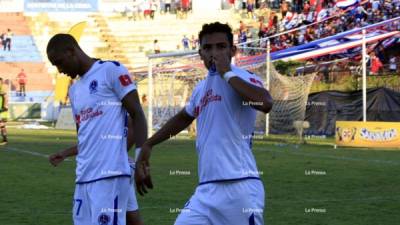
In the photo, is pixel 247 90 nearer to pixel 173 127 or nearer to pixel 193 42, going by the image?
pixel 173 127

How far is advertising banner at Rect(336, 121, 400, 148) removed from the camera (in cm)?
2520

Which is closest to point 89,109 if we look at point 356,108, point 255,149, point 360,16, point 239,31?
point 255,149

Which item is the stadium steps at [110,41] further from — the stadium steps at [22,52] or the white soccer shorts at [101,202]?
the white soccer shorts at [101,202]

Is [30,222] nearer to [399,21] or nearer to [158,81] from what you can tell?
[158,81]

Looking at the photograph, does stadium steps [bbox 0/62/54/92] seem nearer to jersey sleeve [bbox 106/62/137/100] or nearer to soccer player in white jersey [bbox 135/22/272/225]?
jersey sleeve [bbox 106/62/137/100]

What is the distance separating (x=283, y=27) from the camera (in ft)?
153

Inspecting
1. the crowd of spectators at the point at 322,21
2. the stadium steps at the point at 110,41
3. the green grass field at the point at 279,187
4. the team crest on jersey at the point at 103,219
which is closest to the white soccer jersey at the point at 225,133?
the team crest on jersey at the point at 103,219

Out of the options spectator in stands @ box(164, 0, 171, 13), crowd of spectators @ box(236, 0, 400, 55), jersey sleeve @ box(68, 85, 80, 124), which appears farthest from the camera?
spectator in stands @ box(164, 0, 171, 13)

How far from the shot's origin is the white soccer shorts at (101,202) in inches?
249

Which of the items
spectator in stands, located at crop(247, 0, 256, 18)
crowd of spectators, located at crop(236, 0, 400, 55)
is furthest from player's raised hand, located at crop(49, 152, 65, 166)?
spectator in stands, located at crop(247, 0, 256, 18)

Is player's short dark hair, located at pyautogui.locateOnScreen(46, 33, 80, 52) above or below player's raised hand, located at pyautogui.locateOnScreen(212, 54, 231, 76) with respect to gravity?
above

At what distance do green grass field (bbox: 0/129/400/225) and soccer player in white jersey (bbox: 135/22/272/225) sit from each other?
5044 millimetres

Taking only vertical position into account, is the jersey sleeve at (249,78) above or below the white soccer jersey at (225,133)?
above

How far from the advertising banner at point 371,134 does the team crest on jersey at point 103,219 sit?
1950cm
